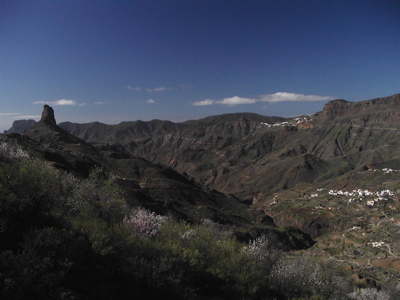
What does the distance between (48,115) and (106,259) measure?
202436 millimetres

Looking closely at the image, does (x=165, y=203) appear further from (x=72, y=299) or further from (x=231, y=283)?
(x=72, y=299)

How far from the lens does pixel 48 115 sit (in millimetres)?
187375

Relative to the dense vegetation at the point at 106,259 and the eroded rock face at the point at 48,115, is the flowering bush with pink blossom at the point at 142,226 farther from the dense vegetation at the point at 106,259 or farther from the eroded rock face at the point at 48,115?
the eroded rock face at the point at 48,115

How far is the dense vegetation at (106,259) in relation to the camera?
9.91 meters

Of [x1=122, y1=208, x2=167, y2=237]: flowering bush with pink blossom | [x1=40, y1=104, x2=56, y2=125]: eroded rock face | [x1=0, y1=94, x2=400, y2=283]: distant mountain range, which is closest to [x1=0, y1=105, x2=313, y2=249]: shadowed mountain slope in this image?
[x1=0, y1=94, x2=400, y2=283]: distant mountain range

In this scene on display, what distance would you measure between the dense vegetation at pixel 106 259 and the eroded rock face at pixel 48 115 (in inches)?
7304

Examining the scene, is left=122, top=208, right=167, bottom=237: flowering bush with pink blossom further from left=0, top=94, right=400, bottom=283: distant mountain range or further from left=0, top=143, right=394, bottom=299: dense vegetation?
left=0, top=94, right=400, bottom=283: distant mountain range

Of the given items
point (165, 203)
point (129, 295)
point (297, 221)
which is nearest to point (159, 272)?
point (129, 295)

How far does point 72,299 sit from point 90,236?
4075 mm

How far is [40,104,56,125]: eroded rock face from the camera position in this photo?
182500mm

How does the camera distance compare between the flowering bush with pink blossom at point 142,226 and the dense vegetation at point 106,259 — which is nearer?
the dense vegetation at point 106,259

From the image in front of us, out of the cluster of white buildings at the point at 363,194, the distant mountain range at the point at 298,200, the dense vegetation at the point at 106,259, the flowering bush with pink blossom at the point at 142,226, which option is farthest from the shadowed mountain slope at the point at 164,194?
the cluster of white buildings at the point at 363,194

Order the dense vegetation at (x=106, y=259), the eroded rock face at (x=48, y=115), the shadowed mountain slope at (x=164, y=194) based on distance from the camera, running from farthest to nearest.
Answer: the eroded rock face at (x=48, y=115)
the shadowed mountain slope at (x=164, y=194)
the dense vegetation at (x=106, y=259)

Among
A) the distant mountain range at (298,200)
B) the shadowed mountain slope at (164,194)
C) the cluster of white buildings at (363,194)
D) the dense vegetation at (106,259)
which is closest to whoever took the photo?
the dense vegetation at (106,259)
